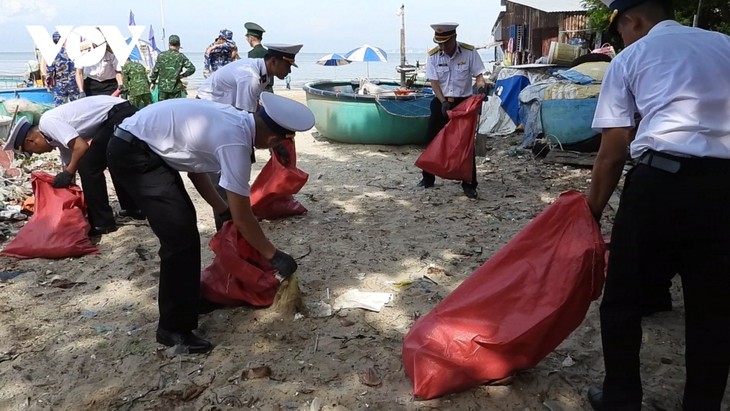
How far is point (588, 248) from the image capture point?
6.64ft

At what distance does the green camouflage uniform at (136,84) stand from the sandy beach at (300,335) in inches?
169

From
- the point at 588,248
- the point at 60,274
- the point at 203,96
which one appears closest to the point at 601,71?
the point at 203,96

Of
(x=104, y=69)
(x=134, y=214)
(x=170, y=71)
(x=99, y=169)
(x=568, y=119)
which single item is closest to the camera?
(x=99, y=169)

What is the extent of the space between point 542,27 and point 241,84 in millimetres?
15190

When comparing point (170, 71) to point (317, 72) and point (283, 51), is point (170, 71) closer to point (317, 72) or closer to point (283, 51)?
point (283, 51)

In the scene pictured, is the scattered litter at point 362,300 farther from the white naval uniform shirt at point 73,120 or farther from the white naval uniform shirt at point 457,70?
Result: the white naval uniform shirt at point 457,70

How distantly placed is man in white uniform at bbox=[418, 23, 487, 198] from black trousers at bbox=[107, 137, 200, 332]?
3123 millimetres

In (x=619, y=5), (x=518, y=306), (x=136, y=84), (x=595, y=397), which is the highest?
(x=619, y=5)

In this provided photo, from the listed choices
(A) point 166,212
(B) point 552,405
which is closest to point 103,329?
(A) point 166,212

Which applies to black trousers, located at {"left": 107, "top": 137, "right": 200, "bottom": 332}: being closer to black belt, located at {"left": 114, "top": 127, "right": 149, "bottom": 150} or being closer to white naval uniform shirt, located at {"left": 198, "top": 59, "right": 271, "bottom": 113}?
black belt, located at {"left": 114, "top": 127, "right": 149, "bottom": 150}

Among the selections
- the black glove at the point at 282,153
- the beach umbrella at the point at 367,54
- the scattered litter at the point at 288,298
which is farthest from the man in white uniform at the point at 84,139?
the beach umbrella at the point at 367,54

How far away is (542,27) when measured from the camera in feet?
56.9

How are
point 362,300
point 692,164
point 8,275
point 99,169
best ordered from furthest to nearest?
point 99,169 → point 8,275 → point 362,300 → point 692,164

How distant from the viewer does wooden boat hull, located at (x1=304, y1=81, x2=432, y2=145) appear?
25.1 ft
